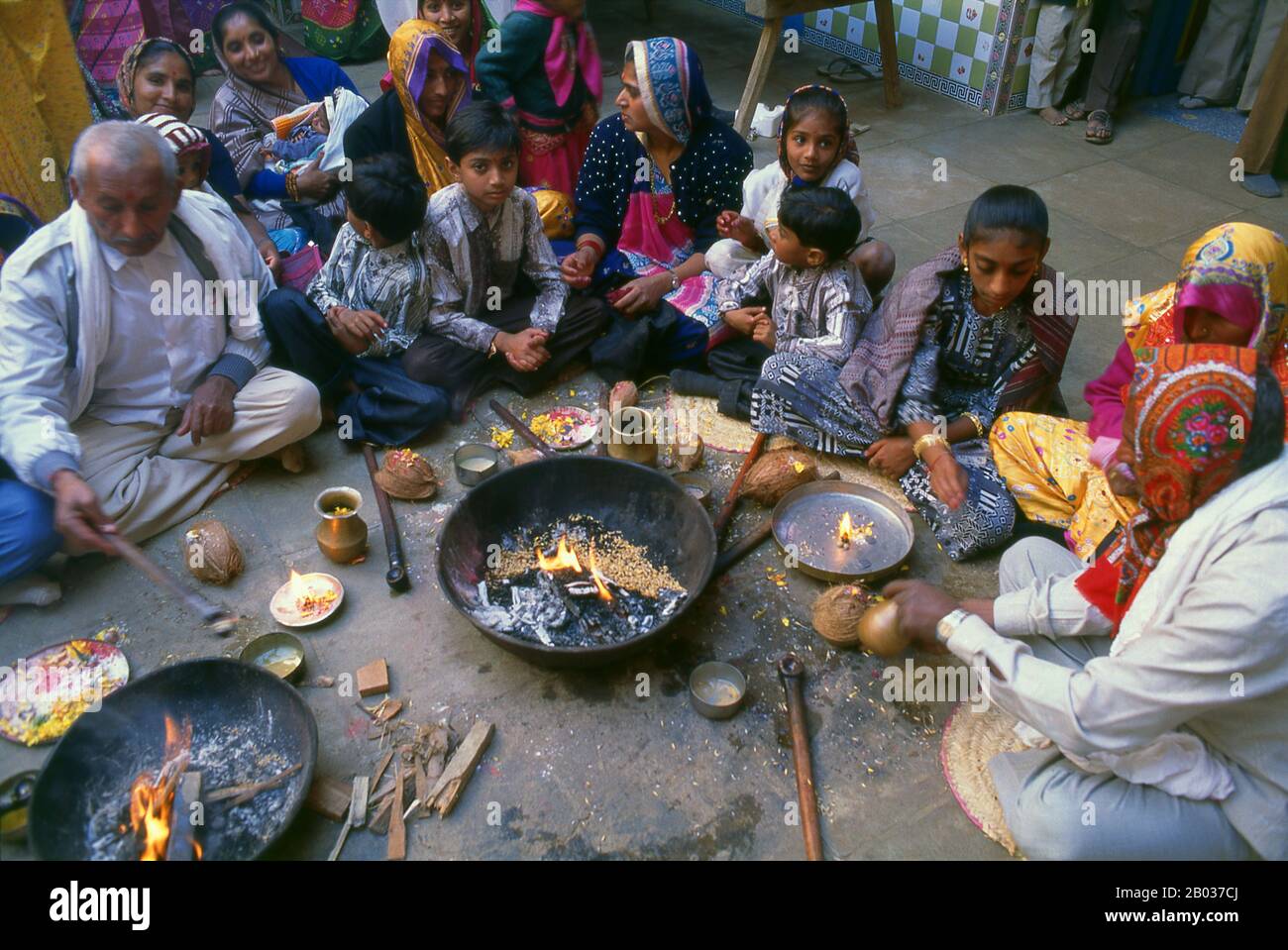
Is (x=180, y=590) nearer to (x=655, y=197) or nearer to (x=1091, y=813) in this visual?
(x=1091, y=813)

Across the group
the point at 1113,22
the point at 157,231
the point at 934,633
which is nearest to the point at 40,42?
the point at 157,231

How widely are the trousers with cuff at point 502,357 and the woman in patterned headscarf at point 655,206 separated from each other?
0.37 ft

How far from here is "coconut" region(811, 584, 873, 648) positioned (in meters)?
3.12

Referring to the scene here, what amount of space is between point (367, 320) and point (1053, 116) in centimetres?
604

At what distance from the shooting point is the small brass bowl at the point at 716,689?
9.66ft

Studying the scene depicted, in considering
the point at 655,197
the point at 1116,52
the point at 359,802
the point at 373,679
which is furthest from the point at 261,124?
the point at 1116,52

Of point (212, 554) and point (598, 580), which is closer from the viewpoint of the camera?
point (598, 580)

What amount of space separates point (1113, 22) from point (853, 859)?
274 inches

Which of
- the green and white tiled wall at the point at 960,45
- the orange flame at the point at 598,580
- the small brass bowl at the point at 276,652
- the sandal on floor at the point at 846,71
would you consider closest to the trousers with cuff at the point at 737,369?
the orange flame at the point at 598,580

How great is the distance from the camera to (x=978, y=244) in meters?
3.45

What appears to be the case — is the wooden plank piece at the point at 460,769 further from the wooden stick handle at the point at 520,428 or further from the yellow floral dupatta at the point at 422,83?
the yellow floral dupatta at the point at 422,83

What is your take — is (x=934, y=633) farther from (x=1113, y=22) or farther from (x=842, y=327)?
(x=1113, y=22)

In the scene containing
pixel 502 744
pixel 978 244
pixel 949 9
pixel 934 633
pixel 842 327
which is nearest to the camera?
pixel 934 633

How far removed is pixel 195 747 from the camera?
2.76 m
